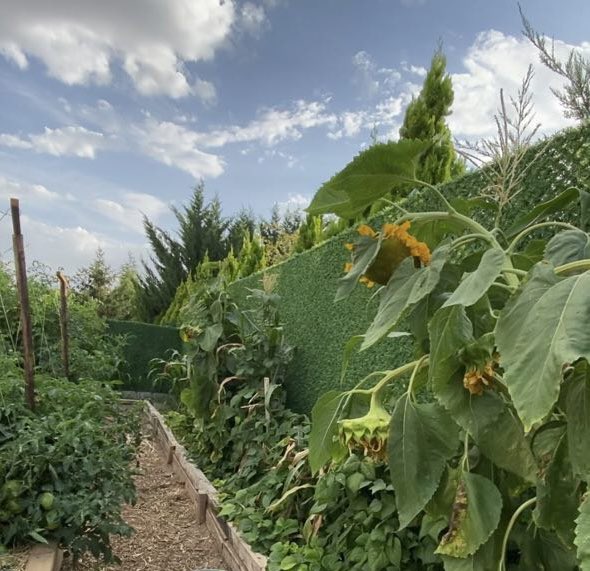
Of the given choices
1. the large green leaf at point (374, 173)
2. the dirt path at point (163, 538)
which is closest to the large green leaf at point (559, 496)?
the large green leaf at point (374, 173)

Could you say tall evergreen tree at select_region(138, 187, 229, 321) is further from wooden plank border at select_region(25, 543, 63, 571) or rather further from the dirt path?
wooden plank border at select_region(25, 543, 63, 571)

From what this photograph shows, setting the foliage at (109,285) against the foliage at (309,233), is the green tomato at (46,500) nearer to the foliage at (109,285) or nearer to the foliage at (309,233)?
the foliage at (309,233)

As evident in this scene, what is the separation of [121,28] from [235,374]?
3.18 metres

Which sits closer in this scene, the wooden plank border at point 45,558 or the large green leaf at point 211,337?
the wooden plank border at point 45,558

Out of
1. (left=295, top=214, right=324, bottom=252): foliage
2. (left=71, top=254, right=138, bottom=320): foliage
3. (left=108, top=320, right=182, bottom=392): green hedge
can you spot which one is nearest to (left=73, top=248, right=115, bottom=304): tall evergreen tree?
(left=71, top=254, right=138, bottom=320): foliage

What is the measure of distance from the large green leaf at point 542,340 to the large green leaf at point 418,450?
348 millimetres

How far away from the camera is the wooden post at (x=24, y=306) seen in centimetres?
284

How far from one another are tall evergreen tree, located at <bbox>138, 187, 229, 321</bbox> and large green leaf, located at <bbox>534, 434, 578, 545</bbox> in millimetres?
16624

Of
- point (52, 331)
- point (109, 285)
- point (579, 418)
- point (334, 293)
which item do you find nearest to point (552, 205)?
point (579, 418)

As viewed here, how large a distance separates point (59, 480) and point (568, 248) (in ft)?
7.65

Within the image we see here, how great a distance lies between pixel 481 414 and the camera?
2.89 feet

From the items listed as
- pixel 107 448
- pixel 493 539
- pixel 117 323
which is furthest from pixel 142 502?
pixel 117 323

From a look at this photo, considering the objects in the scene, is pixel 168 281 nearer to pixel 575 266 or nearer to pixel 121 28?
pixel 121 28

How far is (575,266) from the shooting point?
2.54ft
